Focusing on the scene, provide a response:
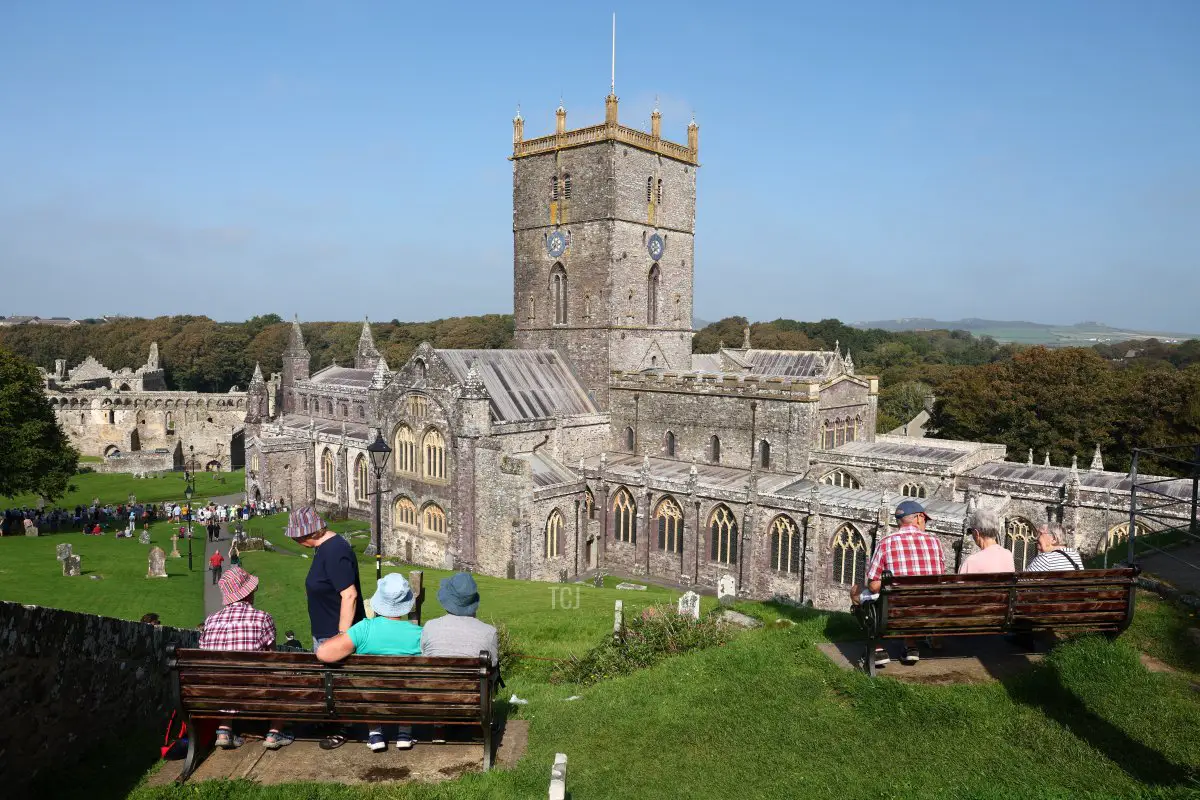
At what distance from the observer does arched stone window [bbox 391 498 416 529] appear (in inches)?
1480

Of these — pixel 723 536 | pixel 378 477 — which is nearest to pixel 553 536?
pixel 723 536

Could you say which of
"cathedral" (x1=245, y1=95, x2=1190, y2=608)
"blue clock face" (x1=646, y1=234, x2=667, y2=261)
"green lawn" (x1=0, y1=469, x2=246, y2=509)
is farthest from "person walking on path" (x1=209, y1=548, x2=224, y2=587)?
"green lawn" (x1=0, y1=469, x2=246, y2=509)

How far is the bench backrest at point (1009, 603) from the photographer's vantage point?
9859 mm

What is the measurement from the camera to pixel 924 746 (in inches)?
347

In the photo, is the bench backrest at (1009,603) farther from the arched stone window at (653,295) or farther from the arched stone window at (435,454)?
the arched stone window at (653,295)

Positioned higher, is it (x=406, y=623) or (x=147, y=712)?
(x=406, y=623)

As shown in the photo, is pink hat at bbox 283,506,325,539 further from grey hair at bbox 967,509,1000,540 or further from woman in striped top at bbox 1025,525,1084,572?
woman in striped top at bbox 1025,525,1084,572

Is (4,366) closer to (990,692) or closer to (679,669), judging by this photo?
(679,669)

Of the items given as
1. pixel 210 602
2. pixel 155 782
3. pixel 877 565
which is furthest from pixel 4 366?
pixel 877 565

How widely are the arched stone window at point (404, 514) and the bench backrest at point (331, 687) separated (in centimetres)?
2963

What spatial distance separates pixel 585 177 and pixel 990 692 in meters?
32.3

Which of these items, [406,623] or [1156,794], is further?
[406,623]

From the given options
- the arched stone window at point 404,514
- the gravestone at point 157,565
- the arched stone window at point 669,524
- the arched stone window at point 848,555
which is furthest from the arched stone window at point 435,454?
the arched stone window at point 848,555

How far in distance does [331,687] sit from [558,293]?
109 feet
